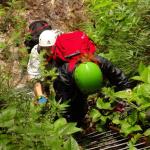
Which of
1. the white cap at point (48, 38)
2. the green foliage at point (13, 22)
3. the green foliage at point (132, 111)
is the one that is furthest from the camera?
the green foliage at point (13, 22)

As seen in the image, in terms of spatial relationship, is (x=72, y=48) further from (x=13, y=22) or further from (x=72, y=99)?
(x=13, y=22)

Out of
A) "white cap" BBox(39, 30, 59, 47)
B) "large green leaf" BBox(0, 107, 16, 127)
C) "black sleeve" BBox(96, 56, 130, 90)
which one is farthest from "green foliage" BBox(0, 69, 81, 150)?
"white cap" BBox(39, 30, 59, 47)

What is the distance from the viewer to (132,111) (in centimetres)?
439

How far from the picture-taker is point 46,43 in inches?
213

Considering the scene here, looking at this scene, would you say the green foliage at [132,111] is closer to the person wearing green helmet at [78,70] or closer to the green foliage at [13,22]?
the person wearing green helmet at [78,70]

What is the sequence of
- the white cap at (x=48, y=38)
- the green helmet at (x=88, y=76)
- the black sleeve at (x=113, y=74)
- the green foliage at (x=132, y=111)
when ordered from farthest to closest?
the white cap at (x=48, y=38) → the black sleeve at (x=113, y=74) → the green helmet at (x=88, y=76) → the green foliage at (x=132, y=111)

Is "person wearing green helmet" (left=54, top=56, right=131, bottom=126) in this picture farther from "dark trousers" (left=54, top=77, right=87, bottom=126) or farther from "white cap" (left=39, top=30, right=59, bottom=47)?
"white cap" (left=39, top=30, right=59, bottom=47)

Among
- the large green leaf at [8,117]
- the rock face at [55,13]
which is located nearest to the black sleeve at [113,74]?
the large green leaf at [8,117]

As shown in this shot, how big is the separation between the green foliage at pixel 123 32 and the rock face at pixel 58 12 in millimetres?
1445

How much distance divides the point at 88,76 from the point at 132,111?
58cm

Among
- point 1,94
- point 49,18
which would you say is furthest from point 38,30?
point 1,94

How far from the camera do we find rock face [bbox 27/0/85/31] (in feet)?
24.5

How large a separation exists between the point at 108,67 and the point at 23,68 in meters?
2.41

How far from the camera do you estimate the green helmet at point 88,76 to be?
435 cm
